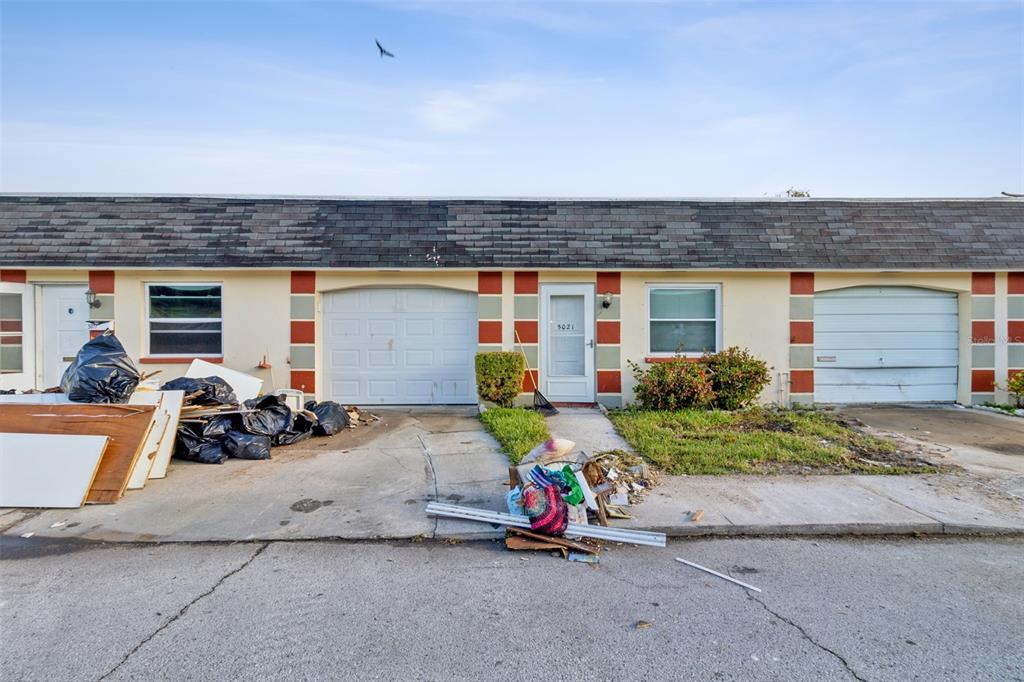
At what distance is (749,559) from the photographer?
15.1ft

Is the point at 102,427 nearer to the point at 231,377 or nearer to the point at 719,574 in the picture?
the point at 231,377

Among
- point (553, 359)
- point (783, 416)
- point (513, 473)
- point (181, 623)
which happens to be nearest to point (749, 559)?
point (513, 473)

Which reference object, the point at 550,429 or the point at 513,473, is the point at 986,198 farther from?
the point at 513,473

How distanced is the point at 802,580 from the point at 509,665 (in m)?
2.34

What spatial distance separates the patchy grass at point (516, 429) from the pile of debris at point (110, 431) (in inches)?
118

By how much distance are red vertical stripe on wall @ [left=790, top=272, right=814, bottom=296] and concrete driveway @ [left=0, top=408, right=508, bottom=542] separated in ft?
22.1

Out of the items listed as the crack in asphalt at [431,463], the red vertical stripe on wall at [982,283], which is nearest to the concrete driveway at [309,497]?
the crack in asphalt at [431,463]

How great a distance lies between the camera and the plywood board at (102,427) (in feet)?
19.4

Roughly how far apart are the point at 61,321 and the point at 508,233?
330 inches

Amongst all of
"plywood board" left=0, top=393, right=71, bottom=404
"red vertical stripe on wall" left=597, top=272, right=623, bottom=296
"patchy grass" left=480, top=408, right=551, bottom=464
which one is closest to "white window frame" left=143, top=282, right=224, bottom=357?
"plywood board" left=0, top=393, right=71, bottom=404

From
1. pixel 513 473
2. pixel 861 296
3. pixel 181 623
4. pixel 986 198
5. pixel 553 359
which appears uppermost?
pixel 986 198

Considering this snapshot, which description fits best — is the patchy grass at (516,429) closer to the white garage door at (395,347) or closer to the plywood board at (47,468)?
the white garage door at (395,347)

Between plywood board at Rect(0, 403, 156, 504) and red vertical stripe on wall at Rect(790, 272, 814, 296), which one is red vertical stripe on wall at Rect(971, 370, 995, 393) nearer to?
red vertical stripe on wall at Rect(790, 272, 814, 296)

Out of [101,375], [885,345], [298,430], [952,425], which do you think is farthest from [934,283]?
[101,375]
